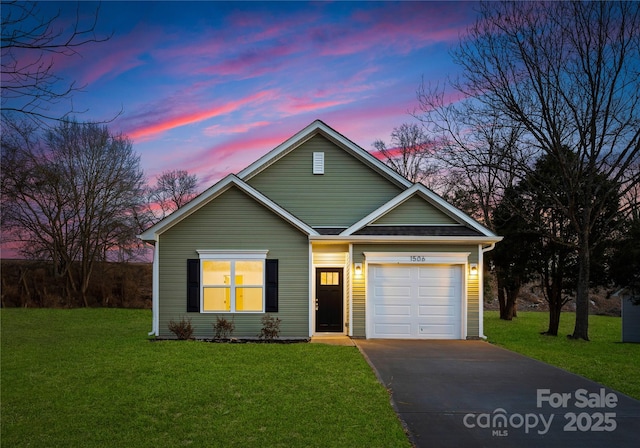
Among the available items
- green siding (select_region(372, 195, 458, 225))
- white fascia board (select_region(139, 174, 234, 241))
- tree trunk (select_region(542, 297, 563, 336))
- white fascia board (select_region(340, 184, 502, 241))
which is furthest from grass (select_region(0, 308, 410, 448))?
tree trunk (select_region(542, 297, 563, 336))

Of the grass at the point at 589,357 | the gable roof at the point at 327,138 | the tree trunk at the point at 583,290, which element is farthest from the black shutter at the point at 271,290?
the tree trunk at the point at 583,290

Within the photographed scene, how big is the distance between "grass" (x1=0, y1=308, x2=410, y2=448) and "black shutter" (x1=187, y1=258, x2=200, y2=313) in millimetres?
1468

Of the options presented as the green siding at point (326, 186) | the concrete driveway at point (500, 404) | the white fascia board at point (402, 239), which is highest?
the green siding at point (326, 186)

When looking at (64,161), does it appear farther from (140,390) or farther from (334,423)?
(334,423)

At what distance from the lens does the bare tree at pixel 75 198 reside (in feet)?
91.6

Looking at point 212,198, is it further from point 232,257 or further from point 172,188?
point 172,188

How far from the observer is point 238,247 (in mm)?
14391

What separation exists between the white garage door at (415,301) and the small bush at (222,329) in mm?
4207

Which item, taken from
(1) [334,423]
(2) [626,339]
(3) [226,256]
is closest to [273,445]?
(1) [334,423]

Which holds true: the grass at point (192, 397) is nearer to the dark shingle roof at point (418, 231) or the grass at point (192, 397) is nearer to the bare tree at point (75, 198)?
the dark shingle roof at point (418, 231)

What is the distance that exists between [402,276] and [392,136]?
19.9 meters

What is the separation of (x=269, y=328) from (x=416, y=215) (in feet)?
18.8

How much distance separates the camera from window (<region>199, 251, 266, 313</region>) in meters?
14.4

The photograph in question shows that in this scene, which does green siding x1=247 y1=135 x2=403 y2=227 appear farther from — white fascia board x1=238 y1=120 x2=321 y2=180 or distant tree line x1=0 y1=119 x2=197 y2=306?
distant tree line x1=0 y1=119 x2=197 y2=306
